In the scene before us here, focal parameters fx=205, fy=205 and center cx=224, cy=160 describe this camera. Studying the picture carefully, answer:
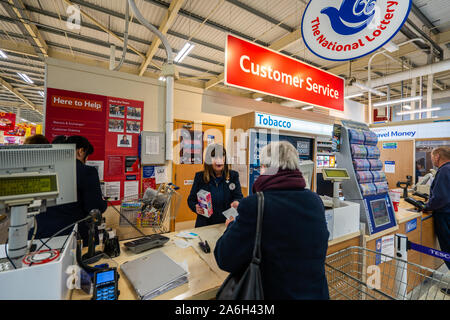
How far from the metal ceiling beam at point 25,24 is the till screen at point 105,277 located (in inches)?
261

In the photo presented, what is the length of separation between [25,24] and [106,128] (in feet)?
18.0

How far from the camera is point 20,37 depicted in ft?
21.7

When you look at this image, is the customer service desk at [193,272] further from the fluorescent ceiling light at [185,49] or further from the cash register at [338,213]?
the fluorescent ceiling light at [185,49]

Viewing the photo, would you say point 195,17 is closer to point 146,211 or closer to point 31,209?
point 146,211

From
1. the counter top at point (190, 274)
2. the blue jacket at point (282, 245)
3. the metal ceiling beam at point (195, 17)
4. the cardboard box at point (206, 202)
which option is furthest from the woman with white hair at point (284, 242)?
the metal ceiling beam at point (195, 17)

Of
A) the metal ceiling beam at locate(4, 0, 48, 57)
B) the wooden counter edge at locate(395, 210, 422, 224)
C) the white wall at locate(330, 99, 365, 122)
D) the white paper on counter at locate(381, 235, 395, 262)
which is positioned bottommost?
the white paper on counter at locate(381, 235, 395, 262)

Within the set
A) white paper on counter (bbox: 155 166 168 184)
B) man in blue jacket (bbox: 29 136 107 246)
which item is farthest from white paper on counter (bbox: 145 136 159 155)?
man in blue jacket (bbox: 29 136 107 246)

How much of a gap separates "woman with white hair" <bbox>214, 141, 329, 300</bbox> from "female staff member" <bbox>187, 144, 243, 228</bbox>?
4.66 feet

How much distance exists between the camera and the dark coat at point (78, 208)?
176cm

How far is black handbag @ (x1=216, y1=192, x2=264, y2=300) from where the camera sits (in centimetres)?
99

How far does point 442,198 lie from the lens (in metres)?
3.06

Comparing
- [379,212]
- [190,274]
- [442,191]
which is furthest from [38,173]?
[442,191]

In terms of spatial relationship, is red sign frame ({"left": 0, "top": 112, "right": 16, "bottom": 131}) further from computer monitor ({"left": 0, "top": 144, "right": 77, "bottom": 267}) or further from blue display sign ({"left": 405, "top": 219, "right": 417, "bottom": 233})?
blue display sign ({"left": 405, "top": 219, "right": 417, "bottom": 233})
